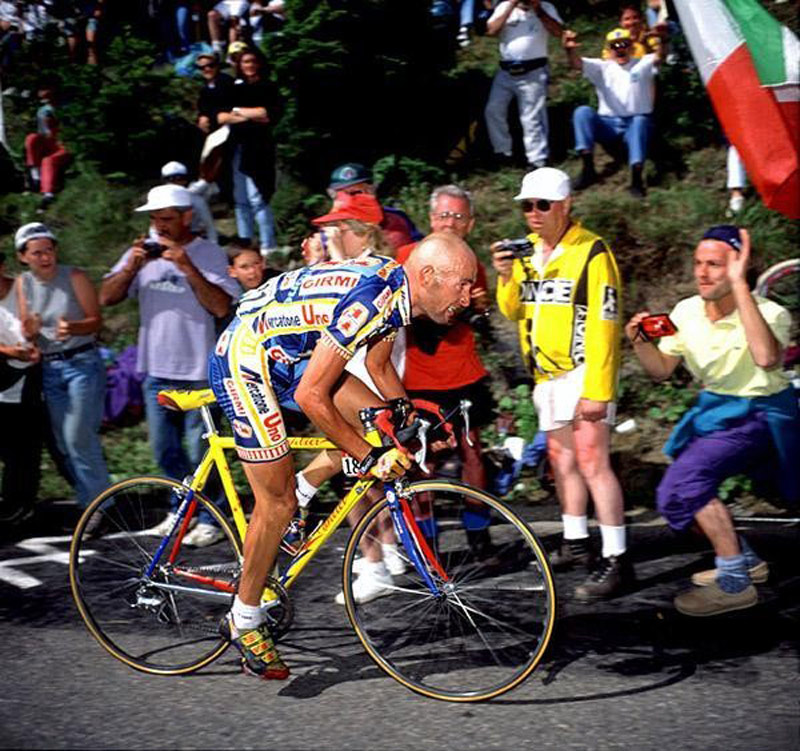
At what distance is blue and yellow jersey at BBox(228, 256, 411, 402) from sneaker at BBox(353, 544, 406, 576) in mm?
910

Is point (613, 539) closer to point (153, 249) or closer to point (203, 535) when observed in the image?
point (203, 535)

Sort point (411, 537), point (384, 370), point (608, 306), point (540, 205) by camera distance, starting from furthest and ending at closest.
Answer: point (540, 205)
point (608, 306)
point (384, 370)
point (411, 537)

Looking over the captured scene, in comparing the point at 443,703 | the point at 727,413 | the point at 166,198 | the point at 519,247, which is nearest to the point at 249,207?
the point at 166,198

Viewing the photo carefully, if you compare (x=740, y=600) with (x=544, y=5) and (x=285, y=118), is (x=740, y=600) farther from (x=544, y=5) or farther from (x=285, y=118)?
(x=285, y=118)

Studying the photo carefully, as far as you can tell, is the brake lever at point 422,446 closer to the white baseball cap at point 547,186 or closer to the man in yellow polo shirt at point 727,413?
the man in yellow polo shirt at point 727,413

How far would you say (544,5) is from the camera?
1139 cm

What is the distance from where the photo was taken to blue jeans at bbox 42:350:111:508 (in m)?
7.55

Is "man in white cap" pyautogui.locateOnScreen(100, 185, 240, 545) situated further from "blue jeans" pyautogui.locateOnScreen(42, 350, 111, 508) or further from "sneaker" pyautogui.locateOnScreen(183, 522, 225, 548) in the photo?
"sneaker" pyautogui.locateOnScreen(183, 522, 225, 548)

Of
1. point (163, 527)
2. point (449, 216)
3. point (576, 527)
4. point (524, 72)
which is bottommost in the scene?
point (576, 527)

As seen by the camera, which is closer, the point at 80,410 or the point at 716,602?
the point at 716,602

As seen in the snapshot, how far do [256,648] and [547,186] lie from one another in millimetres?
2732

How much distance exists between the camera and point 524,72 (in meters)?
11.6

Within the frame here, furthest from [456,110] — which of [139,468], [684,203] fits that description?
[139,468]

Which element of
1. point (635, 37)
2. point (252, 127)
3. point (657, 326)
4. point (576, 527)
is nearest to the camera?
point (657, 326)
